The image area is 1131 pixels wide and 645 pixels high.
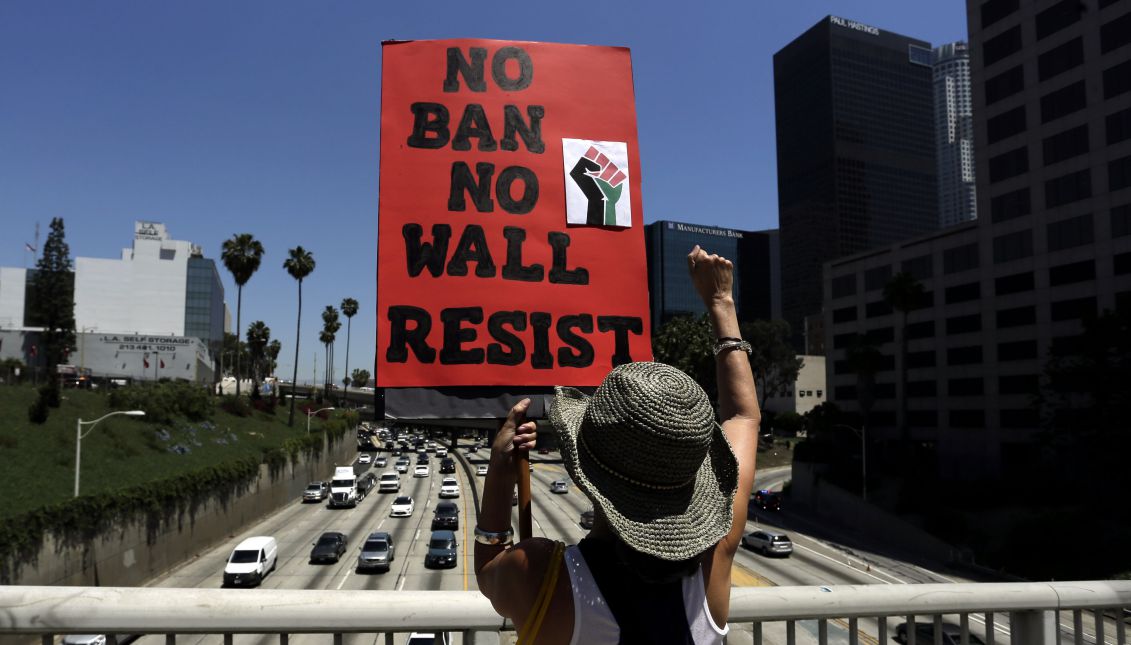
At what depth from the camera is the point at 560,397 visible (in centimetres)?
242

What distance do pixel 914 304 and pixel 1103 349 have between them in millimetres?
16558

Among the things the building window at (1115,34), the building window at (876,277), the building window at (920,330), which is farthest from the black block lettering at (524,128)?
the building window at (876,277)

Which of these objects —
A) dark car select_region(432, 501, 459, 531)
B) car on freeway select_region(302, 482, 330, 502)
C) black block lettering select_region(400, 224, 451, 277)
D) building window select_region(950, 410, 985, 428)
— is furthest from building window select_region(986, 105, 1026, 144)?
black block lettering select_region(400, 224, 451, 277)

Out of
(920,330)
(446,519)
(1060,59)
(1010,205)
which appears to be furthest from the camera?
(920,330)

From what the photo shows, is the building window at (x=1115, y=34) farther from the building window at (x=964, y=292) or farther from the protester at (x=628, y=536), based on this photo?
the protester at (x=628, y=536)

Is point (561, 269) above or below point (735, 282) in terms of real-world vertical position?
below

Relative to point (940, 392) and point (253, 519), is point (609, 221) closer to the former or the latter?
point (253, 519)

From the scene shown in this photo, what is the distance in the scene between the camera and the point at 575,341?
375cm

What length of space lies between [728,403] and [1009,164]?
2436 inches

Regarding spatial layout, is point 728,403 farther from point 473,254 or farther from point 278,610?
point 278,610

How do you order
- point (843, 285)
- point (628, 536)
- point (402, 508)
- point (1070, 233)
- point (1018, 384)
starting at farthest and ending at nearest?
point (843, 285) → point (1018, 384) → point (1070, 233) → point (402, 508) → point (628, 536)

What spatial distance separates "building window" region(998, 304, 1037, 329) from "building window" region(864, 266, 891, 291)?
1187cm

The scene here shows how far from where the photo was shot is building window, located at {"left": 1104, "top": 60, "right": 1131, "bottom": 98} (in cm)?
4644

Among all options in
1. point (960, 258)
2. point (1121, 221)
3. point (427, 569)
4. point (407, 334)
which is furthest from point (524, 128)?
point (960, 258)
